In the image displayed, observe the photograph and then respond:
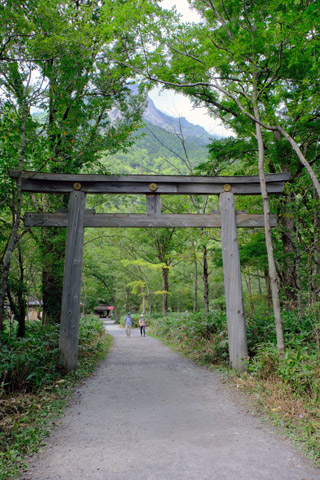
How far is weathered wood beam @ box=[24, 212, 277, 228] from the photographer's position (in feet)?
23.7

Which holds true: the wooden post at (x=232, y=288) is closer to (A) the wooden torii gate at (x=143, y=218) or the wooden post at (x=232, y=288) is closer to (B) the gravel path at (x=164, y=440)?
(A) the wooden torii gate at (x=143, y=218)

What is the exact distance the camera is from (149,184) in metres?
7.48

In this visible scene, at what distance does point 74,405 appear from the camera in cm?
493

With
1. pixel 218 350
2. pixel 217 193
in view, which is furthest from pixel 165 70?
pixel 218 350

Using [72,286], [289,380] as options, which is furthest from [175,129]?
[289,380]

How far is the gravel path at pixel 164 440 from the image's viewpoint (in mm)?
2801

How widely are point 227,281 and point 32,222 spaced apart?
4.80m

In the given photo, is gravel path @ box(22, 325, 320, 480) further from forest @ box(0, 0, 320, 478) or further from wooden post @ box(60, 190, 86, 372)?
wooden post @ box(60, 190, 86, 372)

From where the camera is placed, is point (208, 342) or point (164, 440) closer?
point (164, 440)

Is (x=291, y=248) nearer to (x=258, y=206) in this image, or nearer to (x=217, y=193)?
(x=258, y=206)

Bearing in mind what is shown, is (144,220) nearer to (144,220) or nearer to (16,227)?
(144,220)

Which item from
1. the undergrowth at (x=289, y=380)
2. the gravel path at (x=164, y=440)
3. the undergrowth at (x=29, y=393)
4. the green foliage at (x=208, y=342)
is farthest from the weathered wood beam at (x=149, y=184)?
the gravel path at (x=164, y=440)

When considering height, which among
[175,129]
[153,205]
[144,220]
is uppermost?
[175,129]

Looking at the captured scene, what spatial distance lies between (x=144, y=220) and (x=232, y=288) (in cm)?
266
